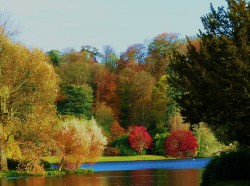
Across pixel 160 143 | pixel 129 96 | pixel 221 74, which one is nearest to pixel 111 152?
pixel 160 143

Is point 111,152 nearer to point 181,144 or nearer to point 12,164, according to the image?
point 181,144

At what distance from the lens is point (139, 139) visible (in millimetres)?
72312

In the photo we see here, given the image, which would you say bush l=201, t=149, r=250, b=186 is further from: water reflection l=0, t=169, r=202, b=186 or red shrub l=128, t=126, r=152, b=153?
red shrub l=128, t=126, r=152, b=153

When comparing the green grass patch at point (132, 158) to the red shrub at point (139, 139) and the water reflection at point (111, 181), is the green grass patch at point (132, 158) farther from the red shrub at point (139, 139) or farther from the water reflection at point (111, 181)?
the water reflection at point (111, 181)

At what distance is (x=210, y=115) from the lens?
22.2 metres

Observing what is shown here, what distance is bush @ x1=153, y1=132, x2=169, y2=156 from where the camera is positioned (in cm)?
7200

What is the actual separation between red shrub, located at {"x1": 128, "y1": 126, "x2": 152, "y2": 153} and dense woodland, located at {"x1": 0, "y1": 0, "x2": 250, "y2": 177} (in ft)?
0.46

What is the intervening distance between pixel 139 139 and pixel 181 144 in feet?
19.6

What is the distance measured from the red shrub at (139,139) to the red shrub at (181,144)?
3060 mm

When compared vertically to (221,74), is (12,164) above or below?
below

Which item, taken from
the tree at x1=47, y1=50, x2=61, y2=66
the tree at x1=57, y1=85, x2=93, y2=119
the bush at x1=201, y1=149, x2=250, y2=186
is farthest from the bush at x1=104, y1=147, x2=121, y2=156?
the bush at x1=201, y1=149, x2=250, y2=186

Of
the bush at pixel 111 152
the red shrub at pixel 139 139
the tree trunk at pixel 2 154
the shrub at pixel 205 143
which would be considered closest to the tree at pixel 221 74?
the tree trunk at pixel 2 154

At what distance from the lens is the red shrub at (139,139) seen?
236 ft

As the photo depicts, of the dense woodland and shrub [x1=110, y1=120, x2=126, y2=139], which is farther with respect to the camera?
shrub [x1=110, y1=120, x2=126, y2=139]
